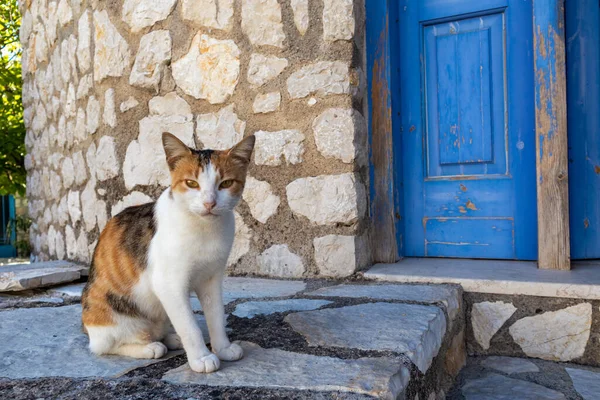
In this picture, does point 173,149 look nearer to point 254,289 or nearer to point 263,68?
point 254,289

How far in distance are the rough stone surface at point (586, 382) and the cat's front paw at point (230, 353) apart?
4.30ft

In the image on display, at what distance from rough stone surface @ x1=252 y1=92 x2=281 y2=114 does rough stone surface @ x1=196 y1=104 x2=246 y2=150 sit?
0.42 feet

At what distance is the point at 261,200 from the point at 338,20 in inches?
43.2

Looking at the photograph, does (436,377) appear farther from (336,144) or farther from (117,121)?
(117,121)

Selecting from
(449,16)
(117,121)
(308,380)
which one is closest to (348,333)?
(308,380)

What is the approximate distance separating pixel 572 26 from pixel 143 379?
277 cm

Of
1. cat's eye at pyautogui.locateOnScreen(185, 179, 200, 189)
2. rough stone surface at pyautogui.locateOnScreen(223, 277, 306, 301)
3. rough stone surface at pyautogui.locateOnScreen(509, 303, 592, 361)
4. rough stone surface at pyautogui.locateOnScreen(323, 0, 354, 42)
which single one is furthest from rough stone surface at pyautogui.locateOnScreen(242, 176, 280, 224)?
rough stone surface at pyautogui.locateOnScreen(509, 303, 592, 361)

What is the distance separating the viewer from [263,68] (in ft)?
8.89

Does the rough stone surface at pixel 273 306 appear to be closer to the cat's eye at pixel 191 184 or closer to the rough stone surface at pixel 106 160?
the cat's eye at pixel 191 184

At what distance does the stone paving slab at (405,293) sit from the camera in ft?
6.79

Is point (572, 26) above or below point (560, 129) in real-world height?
above

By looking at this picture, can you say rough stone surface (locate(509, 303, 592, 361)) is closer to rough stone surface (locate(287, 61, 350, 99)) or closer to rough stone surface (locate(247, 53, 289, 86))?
rough stone surface (locate(287, 61, 350, 99))

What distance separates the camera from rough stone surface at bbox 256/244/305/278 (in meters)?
2.66

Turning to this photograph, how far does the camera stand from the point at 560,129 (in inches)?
93.7
